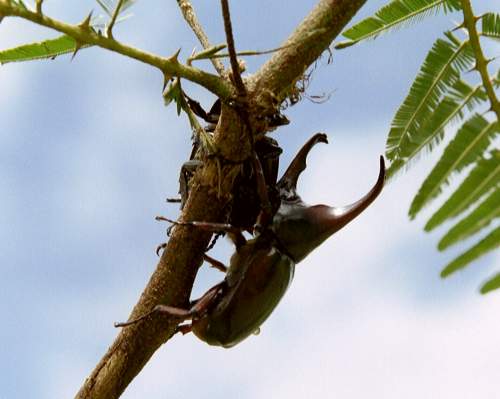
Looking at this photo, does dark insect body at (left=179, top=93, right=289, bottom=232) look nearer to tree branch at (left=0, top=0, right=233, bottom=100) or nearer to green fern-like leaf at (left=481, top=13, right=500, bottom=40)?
tree branch at (left=0, top=0, right=233, bottom=100)

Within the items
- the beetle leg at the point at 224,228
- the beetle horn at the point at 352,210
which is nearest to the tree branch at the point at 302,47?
the beetle leg at the point at 224,228

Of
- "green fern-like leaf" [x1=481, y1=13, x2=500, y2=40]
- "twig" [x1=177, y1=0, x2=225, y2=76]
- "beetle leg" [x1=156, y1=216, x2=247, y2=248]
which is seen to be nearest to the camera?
"green fern-like leaf" [x1=481, y1=13, x2=500, y2=40]

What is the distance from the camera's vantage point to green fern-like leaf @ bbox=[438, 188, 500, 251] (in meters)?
2.07

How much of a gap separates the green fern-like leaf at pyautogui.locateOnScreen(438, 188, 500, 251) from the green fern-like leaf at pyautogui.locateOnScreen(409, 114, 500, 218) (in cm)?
20

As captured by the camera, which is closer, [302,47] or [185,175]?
[302,47]

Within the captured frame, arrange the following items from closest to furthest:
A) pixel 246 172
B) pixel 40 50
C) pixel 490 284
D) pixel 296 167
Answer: pixel 490 284 < pixel 40 50 < pixel 246 172 < pixel 296 167

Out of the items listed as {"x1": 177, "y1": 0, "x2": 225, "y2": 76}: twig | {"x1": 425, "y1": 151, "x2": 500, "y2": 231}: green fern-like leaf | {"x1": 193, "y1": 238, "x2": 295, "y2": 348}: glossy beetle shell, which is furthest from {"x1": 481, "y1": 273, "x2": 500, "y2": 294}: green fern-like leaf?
{"x1": 177, "y1": 0, "x2": 225, "y2": 76}: twig

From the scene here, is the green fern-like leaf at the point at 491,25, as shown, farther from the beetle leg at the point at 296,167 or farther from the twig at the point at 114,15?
the beetle leg at the point at 296,167

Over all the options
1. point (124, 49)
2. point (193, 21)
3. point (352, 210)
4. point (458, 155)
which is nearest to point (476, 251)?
point (458, 155)

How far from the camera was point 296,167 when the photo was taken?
4141 millimetres

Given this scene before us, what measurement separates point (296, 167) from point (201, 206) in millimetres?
871

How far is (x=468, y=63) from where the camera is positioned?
279 cm

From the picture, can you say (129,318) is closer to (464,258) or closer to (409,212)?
(409,212)

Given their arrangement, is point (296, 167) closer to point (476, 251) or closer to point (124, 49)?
point (124, 49)
